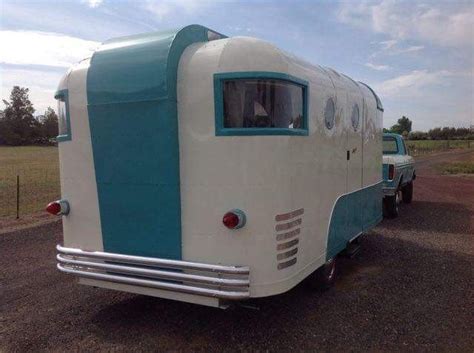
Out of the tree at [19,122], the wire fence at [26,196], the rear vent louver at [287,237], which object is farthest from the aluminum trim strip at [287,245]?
the tree at [19,122]

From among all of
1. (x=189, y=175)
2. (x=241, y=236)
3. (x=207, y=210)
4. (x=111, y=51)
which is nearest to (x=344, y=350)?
(x=241, y=236)

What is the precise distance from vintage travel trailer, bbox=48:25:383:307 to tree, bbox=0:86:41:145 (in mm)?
92753

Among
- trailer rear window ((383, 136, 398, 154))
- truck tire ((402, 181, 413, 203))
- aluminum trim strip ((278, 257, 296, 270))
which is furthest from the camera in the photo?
truck tire ((402, 181, 413, 203))

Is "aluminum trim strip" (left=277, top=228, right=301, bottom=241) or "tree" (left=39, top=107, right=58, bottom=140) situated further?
"tree" (left=39, top=107, right=58, bottom=140)

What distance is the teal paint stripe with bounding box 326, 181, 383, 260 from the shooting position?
4.96 metres

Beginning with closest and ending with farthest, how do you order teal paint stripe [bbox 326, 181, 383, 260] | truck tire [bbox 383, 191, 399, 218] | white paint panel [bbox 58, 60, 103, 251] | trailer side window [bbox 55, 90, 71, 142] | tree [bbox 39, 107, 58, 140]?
white paint panel [bbox 58, 60, 103, 251] < trailer side window [bbox 55, 90, 71, 142] < teal paint stripe [bbox 326, 181, 383, 260] < truck tire [bbox 383, 191, 399, 218] < tree [bbox 39, 107, 58, 140]

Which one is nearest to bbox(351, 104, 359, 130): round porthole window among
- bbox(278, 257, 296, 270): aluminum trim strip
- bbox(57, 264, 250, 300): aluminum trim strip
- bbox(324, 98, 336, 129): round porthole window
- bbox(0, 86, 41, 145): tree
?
bbox(324, 98, 336, 129): round porthole window

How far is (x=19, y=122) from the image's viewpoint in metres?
90.9

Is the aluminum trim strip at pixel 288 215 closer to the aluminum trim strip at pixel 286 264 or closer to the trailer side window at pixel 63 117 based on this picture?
the aluminum trim strip at pixel 286 264

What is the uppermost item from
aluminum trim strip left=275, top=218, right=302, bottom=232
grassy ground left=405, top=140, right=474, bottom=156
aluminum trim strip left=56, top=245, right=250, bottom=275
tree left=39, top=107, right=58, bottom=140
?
tree left=39, top=107, right=58, bottom=140

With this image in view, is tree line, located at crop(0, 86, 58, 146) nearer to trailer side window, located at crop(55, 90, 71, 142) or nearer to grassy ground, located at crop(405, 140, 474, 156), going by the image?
grassy ground, located at crop(405, 140, 474, 156)

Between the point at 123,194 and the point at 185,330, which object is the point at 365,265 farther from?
the point at 123,194

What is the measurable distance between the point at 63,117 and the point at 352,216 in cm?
363

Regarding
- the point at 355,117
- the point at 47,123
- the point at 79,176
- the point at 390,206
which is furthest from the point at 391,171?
the point at 47,123
